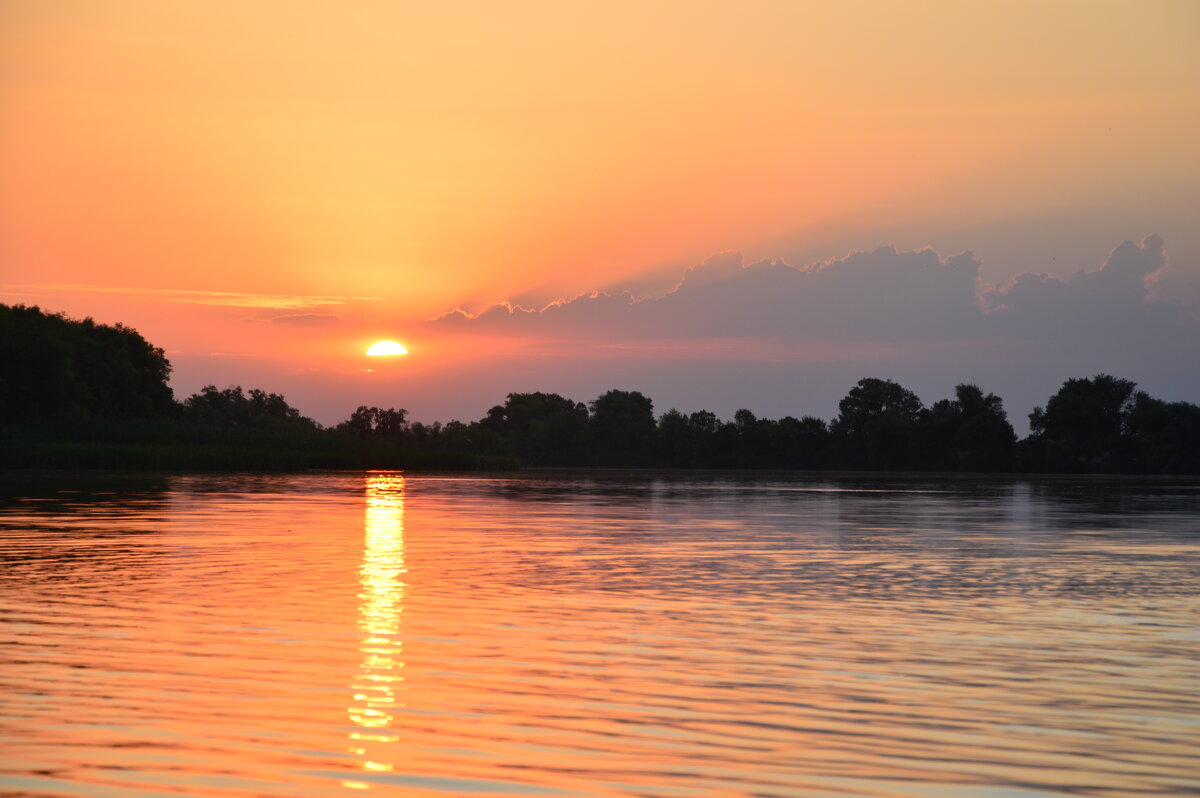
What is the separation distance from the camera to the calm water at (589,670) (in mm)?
7688

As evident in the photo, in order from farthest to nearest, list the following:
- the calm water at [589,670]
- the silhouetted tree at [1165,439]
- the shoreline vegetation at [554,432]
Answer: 1. the silhouetted tree at [1165,439]
2. the shoreline vegetation at [554,432]
3. the calm water at [589,670]

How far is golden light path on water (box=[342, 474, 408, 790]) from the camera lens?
8.20 metres

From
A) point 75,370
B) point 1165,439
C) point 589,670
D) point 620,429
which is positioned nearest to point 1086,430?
point 1165,439

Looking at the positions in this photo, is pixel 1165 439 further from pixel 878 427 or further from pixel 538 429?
pixel 538 429

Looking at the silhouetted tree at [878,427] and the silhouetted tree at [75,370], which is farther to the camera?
the silhouetted tree at [878,427]

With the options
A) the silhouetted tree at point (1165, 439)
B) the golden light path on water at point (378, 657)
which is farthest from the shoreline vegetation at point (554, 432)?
the golden light path on water at point (378, 657)

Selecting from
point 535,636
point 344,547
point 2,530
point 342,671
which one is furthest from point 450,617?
point 2,530

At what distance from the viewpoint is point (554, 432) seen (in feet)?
585

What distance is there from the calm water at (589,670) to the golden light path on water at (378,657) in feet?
0.16

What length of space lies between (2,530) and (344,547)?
25.2 ft

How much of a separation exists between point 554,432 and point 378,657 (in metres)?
167

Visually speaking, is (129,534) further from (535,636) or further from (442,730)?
(442,730)

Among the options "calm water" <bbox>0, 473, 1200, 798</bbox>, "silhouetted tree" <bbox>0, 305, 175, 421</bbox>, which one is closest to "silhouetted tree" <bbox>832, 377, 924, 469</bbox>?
"silhouetted tree" <bbox>0, 305, 175, 421</bbox>

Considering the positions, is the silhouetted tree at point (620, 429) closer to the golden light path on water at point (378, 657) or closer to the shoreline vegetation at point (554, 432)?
the shoreline vegetation at point (554, 432)
